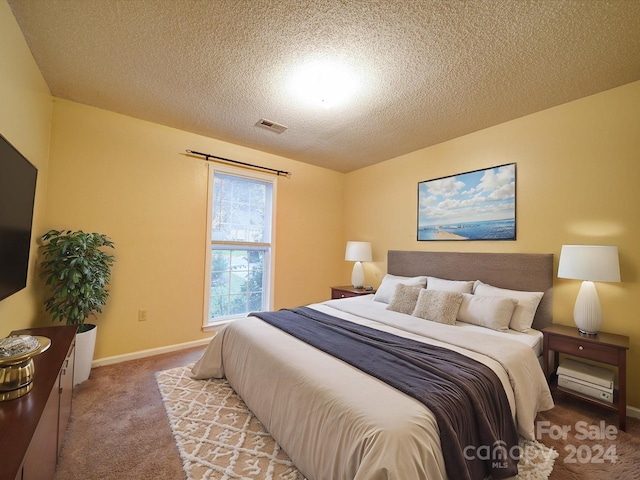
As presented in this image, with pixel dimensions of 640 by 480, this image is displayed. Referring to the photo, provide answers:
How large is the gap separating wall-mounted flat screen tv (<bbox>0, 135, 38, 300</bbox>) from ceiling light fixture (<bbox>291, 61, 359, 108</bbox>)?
1.83 m

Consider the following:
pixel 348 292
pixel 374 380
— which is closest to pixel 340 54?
pixel 374 380

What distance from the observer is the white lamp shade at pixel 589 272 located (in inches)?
78.7

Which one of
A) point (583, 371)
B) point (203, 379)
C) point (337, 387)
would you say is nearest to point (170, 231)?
point (203, 379)

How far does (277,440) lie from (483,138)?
3380mm

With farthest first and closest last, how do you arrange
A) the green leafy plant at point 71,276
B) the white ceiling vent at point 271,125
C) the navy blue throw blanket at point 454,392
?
the white ceiling vent at point 271,125, the green leafy plant at point 71,276, the navy blue throw blanket at point 454,392

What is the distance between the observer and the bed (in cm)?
111

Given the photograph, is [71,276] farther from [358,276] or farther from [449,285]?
[449,285]

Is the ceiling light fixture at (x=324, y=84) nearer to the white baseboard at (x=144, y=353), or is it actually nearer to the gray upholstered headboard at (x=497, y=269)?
the gray upholstered headboard at (x=497, y=269)

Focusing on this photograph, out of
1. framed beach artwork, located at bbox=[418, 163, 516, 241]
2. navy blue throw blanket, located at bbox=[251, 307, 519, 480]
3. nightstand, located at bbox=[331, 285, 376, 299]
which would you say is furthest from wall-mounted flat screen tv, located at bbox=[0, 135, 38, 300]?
framed beach artwork, located at bbox=[418, 163, 516, 241]

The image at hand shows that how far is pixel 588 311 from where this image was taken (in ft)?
6.86

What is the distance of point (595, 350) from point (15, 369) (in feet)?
11.1

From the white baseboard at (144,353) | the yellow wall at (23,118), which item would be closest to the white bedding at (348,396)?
the white baseboard at (144,353)

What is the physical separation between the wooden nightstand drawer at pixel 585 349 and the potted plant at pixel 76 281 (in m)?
3.84

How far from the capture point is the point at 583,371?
2088 mm
